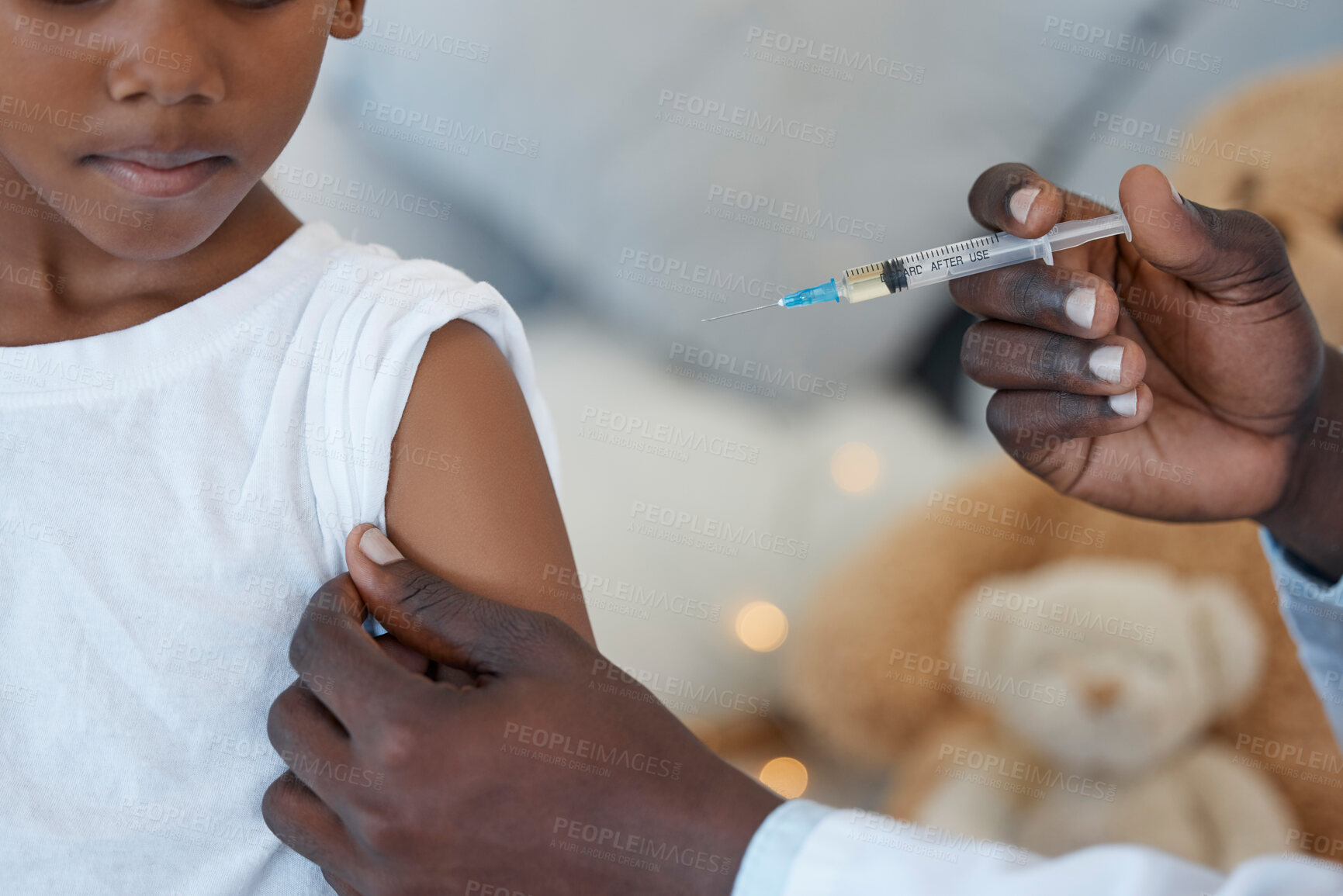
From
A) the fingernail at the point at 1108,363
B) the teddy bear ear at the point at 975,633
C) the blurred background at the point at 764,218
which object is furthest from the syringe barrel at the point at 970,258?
the teddy bear ear at the point at 975,633

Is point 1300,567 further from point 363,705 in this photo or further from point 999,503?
point 363,705

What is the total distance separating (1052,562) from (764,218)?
90 cm

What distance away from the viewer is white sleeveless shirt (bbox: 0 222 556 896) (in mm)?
826

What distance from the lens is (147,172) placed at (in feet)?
2.60

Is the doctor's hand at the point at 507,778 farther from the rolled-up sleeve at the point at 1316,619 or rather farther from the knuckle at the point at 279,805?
the rolled-up sleeve at the point at 1316,619

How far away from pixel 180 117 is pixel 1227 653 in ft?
6.15

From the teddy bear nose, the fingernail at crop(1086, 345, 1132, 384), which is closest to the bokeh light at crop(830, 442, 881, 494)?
the teddy bear nose

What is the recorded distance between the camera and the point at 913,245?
2016mm

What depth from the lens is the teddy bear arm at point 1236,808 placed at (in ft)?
5.82

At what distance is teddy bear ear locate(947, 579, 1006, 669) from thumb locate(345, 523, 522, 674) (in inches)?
53.1

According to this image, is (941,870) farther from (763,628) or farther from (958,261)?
(763,628)

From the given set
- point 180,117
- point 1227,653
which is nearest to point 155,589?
point 180,117

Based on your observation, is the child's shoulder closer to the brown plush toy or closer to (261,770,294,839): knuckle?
(261,770,294,839): knuckle

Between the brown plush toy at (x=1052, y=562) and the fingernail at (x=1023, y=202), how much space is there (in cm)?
111
